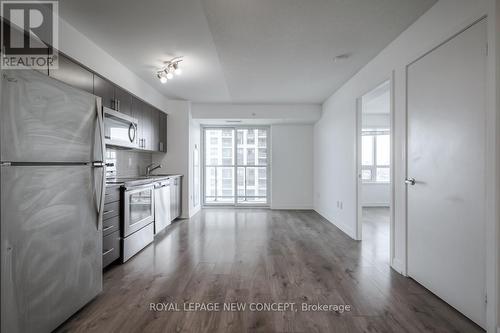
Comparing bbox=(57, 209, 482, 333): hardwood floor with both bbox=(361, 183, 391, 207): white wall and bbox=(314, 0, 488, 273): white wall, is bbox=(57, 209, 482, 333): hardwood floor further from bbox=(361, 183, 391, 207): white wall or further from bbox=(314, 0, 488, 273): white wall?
bbox=(361, 183, 391, 207): white wall

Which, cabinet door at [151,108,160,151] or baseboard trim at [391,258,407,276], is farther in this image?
cabinet door at [151,108,160,151]

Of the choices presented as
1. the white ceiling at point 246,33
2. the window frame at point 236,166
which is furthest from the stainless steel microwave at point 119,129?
the window frame at point 236,166

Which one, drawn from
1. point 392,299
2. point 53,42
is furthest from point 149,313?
point 53,42

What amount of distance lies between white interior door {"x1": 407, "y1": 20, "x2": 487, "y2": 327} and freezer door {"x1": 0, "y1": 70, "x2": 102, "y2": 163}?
2775mm

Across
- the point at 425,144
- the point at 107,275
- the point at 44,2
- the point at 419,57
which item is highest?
→ the point at 44,2

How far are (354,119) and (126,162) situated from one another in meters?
3.63

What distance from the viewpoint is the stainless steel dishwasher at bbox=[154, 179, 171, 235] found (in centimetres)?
372

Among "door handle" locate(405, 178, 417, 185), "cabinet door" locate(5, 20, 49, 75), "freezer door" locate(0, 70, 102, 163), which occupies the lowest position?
"door handle" locate(405, 178, 417, 185)

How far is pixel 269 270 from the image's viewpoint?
256cm

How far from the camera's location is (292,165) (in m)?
6.09

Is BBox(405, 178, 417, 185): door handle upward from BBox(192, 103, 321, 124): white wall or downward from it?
downward

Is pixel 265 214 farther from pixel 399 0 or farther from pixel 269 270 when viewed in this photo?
pixel 399 0

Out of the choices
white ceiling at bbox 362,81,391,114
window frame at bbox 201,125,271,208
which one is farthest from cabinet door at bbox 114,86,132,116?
white ceiling at bbox 362,81,391,114

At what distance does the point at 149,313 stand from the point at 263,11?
8.56 feet
